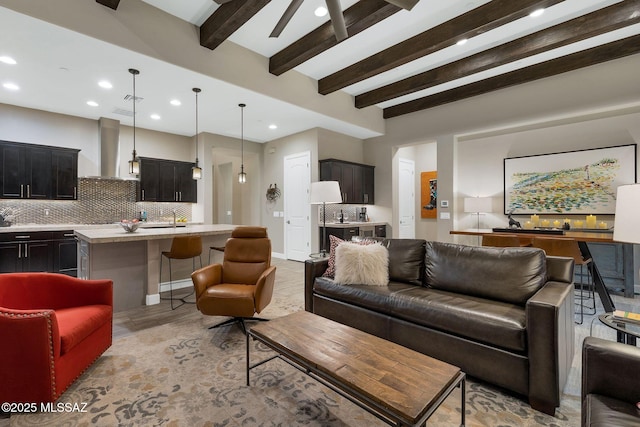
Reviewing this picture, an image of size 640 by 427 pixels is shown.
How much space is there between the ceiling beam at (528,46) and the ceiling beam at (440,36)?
36.2 inches

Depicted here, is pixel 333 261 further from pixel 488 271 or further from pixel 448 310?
pixel 488 271

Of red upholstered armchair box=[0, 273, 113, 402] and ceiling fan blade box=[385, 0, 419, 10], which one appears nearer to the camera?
red upholstered armchair box=[0, 273, 113, 402]

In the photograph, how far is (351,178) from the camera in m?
6.55

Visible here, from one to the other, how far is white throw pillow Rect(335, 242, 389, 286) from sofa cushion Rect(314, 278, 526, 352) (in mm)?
78

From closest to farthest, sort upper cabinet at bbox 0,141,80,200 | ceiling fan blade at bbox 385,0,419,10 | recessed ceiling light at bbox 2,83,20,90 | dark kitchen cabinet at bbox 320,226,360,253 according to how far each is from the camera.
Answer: ceiling fan blade at bbox 385,0,419,10 → recessed ceiling light at bbox 2,83,20,90 → upper cabinet at bbox 0,141,80,200 → dark kitchen cabinet at bbox 320,226,360,253

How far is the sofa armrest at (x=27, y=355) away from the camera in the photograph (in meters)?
1.66

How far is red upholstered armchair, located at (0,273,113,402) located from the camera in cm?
167

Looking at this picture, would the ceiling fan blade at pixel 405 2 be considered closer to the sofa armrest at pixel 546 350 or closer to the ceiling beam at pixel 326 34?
the ceiling beam at pixel 326 34

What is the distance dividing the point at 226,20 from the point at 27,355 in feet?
11.3

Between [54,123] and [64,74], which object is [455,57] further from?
[54,123]

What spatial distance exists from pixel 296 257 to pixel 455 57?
4900 millimetres

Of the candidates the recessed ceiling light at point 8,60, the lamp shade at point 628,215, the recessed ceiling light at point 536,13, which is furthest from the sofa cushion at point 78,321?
the recessed ceiling light at point 536,13

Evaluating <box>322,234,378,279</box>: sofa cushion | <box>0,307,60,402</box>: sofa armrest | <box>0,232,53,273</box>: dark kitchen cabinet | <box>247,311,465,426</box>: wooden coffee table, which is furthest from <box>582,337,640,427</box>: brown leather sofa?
<box>0,232,53,273</box>: dark kitchen cabinet

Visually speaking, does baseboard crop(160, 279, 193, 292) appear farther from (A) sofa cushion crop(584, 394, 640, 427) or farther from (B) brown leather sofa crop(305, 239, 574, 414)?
(A) sofa cushion crop(584, 394, 640, 427)
